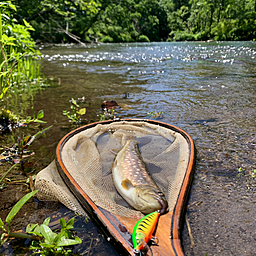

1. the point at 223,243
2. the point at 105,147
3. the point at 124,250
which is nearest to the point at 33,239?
the point at 124,250

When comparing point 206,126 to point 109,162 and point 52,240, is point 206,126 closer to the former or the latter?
point 109,162

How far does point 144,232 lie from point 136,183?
59 centimetres

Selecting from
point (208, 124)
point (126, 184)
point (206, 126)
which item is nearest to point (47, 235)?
point (126, 184)

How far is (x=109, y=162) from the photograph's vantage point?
2639 millimetres

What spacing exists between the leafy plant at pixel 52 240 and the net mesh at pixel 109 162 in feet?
1.26

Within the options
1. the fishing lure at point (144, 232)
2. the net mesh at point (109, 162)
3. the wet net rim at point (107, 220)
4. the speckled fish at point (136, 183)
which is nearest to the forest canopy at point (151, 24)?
the net mesh at point (109, 162)

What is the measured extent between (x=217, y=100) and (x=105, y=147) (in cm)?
361

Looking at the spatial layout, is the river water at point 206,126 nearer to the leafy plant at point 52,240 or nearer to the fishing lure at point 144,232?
the fishing lure at point 144,232

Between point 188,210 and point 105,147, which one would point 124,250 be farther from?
point 105,147

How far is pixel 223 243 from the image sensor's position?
164cm

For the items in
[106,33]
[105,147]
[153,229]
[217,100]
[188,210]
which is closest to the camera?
[153,229]

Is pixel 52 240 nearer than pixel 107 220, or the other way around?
pixel 52 240

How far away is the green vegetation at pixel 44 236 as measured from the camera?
145cm

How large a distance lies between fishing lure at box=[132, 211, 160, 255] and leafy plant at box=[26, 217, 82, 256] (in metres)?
0.36
